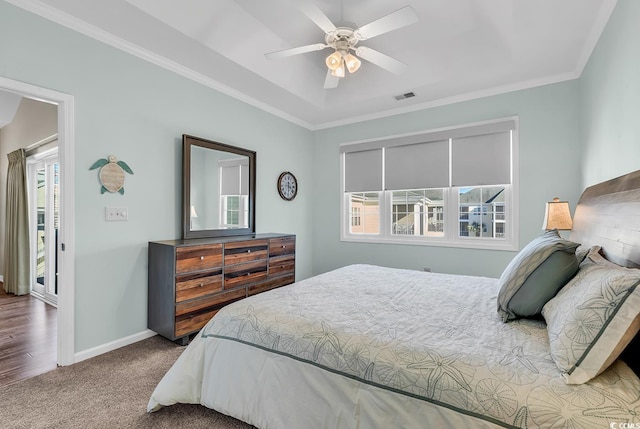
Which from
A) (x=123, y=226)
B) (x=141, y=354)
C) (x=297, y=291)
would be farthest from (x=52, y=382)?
(x=297, y=291)

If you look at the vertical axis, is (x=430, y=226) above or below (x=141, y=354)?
above

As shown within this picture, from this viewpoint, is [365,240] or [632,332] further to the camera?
[365,240]

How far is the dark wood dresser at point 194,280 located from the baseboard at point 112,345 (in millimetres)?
86

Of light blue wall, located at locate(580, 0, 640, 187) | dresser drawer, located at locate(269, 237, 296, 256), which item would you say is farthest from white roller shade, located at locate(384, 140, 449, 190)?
dresser drawer, located at locate(269, 237, 296, 256)

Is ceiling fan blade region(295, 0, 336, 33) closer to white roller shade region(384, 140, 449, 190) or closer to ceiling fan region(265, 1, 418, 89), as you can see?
ceiling fan region(265, 1, 418, 89)

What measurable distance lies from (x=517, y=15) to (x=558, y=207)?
169 centimetres

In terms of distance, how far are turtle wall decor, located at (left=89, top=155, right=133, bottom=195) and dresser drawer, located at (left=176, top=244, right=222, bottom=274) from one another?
0.79m

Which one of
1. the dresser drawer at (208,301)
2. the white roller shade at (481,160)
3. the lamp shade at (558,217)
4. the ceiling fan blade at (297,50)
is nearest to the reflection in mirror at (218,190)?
the dresser drawer at (208,301)

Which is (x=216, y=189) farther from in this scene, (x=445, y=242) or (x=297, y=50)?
(x=445, y=242)

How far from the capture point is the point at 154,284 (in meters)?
2.79

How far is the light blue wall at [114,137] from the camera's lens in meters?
2.25

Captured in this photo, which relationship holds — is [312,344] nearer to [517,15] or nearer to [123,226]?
[123,226]

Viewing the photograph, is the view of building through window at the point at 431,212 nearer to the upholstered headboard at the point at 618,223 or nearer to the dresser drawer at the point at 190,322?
the upholstered headboard at the point at 618,223

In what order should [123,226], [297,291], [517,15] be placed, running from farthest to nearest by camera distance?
[123,226] → [517,15] → [297,291]
